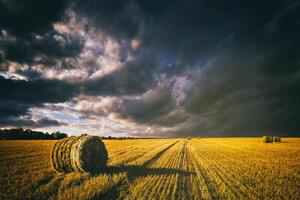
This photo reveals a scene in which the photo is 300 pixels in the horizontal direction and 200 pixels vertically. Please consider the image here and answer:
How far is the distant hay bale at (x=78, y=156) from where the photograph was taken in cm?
1155

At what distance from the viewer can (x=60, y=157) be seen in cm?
1192

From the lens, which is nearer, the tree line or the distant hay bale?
the distant hay bale

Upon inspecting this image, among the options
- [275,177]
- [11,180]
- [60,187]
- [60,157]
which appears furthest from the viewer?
[60,157]

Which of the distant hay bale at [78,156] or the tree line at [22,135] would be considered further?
the tree line at [22,135]

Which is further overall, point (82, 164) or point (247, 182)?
point (82, 164)

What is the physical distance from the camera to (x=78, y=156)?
453 inches

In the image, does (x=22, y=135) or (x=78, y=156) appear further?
(x=22, y=135)

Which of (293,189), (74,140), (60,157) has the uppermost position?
(74,140)

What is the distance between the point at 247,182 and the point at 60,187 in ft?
27.7

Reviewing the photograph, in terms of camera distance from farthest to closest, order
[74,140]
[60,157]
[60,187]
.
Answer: [74,140], [60,157], [60,187]

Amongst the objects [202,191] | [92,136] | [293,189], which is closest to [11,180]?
[92,136]

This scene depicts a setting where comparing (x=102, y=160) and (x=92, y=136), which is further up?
(x=92, y=136)

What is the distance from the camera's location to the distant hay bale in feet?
37.9

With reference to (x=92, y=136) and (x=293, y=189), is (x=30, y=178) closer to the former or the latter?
(x=92, y=136)
